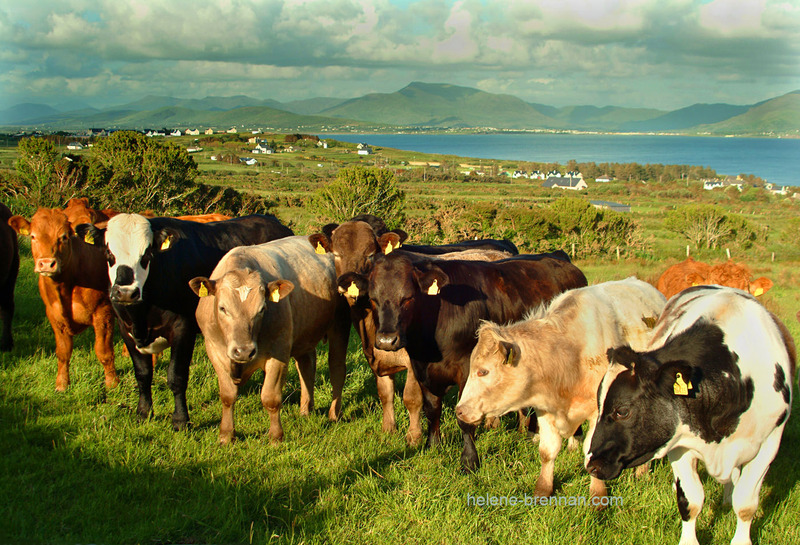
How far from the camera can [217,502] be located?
469cm

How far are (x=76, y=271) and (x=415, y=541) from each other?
5.38m

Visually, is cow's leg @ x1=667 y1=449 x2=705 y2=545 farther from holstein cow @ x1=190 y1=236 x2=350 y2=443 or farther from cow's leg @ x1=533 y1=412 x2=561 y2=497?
holstein cow @ x1=190 y1=236 x2=350 y2=443

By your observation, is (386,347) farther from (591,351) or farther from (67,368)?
(67,368)

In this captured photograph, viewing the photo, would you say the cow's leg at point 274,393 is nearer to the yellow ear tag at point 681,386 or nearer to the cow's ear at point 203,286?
the cow's ear at point 203,286

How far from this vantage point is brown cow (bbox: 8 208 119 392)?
7141 mm

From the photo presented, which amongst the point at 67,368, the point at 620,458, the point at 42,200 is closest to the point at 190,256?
the point at 67,368

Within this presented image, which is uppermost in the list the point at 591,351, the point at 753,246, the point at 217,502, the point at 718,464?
the point at 591,351

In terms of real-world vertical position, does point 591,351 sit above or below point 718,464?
above

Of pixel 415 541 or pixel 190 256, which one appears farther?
pixel 190 256

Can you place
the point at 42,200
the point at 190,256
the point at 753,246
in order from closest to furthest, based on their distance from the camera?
the point at 190,256, the point at 42,200, the point at 753,246

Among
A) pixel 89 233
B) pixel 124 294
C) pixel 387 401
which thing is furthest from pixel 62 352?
pixel 387 401

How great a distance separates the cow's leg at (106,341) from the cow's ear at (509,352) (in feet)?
16.6

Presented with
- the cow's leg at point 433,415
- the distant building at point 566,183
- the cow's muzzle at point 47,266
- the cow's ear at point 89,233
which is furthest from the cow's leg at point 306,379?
the distant building at point 566,183

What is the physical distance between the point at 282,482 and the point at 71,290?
4.16 metres
